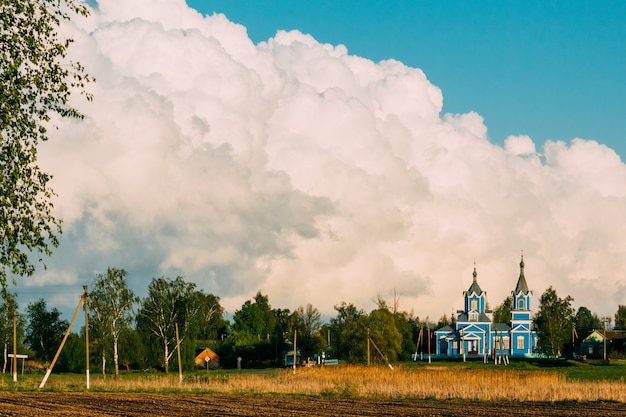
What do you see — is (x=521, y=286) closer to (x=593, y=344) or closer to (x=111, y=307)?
(x=593, y=344)

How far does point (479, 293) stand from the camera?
13688cm

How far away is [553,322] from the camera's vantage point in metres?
114

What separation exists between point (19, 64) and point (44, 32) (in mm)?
1025

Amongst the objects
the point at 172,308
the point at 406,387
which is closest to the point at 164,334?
the point at 172,308

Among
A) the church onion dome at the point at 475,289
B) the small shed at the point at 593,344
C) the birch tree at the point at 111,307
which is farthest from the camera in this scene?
the church onion dome at the point at 475,289

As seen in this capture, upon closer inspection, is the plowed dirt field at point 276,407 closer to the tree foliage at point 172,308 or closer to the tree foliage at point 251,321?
the tree foliage at point 172,308

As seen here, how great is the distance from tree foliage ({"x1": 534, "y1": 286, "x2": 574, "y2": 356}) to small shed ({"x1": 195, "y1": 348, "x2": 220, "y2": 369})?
43.5m

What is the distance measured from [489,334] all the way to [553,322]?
1864cm

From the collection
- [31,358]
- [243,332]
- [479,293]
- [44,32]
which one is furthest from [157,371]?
[44,32]

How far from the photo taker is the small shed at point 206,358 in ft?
342

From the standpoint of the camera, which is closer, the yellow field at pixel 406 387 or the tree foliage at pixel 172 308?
the yellow field at pixel 406 387

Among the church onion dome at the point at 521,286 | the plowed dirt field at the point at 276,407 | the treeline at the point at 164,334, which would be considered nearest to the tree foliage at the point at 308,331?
the treeline at the point at 164,334

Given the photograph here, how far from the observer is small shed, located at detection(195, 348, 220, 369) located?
4108 inches

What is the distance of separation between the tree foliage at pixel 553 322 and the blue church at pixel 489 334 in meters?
7.40
